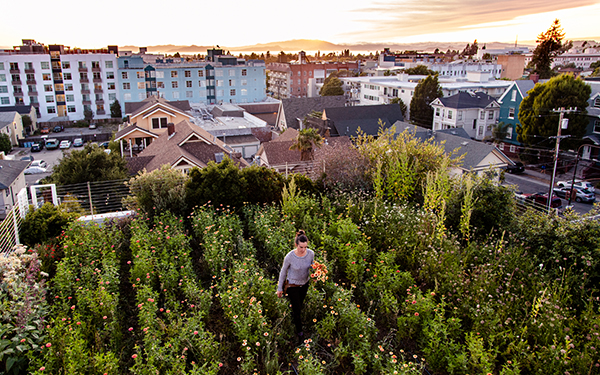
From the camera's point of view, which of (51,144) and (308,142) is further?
(51,144)

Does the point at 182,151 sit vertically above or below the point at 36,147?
above

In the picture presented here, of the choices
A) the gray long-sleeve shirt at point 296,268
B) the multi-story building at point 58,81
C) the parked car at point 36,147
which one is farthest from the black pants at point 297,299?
the multi-story building at point 58,81

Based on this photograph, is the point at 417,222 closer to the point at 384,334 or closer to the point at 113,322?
the point at 384,334

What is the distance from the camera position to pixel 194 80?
233 feet

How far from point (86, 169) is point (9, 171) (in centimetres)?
821

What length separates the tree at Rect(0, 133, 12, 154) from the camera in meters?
46.7

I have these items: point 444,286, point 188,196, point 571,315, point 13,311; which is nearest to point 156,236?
point 188,196

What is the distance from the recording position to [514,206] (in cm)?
965

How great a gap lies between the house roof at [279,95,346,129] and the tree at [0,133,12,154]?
35.4 meters

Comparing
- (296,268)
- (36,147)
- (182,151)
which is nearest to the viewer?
(296,268)

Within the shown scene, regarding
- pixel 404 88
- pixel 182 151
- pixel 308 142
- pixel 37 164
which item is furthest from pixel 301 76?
pixel 182 151

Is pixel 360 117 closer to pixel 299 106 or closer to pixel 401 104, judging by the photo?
pixel 299 106

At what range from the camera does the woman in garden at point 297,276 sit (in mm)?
5824

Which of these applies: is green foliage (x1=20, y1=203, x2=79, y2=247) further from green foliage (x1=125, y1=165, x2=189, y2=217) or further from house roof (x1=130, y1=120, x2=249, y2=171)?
house roof (x1=130, y1=120, x2=249, y2=171)
